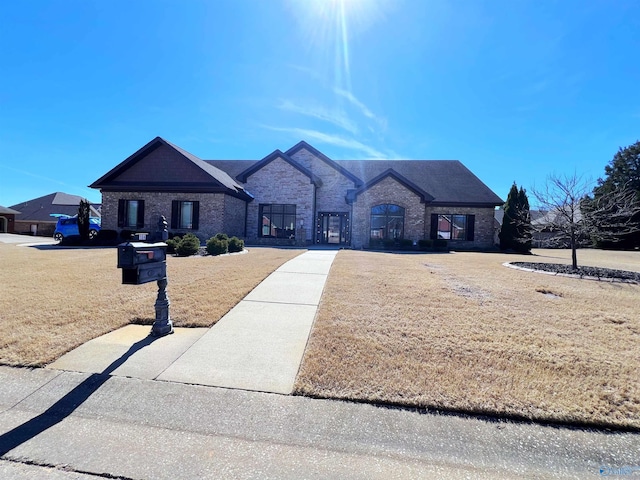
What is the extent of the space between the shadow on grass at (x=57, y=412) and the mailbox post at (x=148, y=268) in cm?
82

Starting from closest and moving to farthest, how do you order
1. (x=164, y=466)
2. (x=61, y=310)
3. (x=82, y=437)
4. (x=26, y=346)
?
(x=164, y=466) → (x=82, y=437) → (x=26, y=346) → (x=61, y=310)

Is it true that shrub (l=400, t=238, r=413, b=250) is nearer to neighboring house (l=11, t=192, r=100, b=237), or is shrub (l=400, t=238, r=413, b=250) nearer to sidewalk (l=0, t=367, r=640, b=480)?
sidewalk (l=0, t=367, r=640, b=480)

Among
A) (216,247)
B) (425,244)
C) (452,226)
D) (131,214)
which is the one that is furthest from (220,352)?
(452,226)

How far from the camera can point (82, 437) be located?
102 inches

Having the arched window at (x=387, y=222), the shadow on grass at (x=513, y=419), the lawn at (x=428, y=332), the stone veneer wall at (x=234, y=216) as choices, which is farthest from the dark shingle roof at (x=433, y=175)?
the shadow on grass at (x=513, y=419)

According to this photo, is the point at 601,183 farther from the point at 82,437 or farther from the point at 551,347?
the point at 82,437

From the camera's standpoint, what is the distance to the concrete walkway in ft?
11.6

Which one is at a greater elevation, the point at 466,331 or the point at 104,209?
the point at 104,209

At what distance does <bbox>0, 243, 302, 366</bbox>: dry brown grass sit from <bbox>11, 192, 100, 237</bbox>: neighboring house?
121ft

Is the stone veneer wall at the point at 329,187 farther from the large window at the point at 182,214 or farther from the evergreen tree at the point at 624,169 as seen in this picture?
the evergreen tree at the point at 624,169

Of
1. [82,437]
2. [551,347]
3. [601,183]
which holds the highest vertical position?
[601,183]

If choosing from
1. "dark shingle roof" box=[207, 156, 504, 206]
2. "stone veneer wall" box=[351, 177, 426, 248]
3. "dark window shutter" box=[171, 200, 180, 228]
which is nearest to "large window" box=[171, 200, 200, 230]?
"dark window shutter" box=[171, 200, 180, 228]

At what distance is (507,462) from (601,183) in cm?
5020

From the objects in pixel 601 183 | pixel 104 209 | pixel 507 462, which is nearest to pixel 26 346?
pixel 507 462
